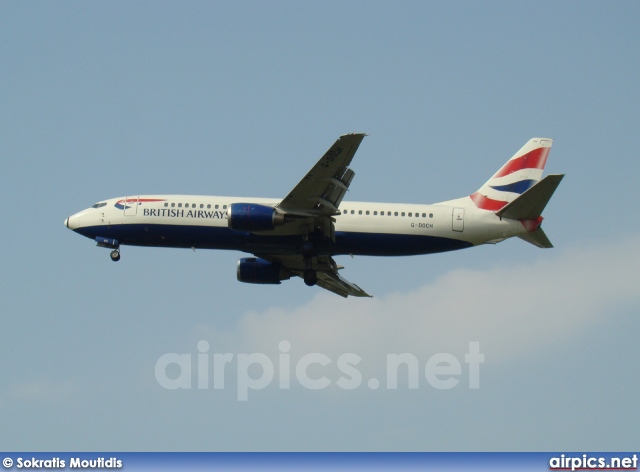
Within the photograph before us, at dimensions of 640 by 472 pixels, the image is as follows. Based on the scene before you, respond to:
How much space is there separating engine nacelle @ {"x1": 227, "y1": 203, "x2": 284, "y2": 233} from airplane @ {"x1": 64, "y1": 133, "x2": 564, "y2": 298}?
0.05 meters

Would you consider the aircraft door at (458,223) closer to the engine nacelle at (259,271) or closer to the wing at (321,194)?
the wing at (321,194)

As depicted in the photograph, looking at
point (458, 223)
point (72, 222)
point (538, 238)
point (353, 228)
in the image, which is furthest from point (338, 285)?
point (72, 222)

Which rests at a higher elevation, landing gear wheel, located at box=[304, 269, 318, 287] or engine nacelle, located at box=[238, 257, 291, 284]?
engine nacelle, located at box=[238, 257, 291, 284]

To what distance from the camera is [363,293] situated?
8212cm

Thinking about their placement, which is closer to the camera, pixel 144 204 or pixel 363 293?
pixel 144 204

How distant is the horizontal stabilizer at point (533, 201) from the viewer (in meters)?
68.2

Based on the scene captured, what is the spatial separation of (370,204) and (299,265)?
763 cm

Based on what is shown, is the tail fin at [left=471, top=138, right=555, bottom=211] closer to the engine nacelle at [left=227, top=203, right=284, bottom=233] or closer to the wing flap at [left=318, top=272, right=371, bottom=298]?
the wing flap at [left=318, top=272, right=371, bottom=298]

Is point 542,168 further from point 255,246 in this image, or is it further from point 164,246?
point 164,246

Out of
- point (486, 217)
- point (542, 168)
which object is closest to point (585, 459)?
point (486, 217)

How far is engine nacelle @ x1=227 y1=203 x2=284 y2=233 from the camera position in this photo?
230 feet

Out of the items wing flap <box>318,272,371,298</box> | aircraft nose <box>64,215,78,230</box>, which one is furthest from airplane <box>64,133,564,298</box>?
wing flap <box>318,272,371,298</box>

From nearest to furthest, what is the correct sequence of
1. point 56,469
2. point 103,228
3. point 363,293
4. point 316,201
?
point 56,469 → point 316,201 → point 103,228 → point 363,293

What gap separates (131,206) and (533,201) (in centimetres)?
2274
